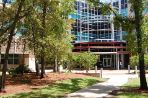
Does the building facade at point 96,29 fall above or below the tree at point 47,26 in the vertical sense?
above

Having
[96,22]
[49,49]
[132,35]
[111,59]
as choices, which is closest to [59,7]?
[49,49]

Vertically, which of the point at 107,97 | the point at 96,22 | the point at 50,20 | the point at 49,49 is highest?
the point at 96,22

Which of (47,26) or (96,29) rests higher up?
(96,29)

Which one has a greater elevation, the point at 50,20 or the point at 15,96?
the point at 50,20

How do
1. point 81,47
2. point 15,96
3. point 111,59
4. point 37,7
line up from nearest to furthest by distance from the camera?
1. point 15,96
2. point 37,7
3. point 81,47
4. point 111,59

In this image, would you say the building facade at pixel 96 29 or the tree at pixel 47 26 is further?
the building facade at pixel 96 29

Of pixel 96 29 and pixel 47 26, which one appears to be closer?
pixel 47 26

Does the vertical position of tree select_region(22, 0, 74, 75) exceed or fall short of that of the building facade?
it falls short

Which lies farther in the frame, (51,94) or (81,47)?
(81,47)

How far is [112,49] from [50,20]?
45076mm

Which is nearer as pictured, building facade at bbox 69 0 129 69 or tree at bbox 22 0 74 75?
tree at bbox 22 0 74 75

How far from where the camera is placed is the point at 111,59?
243 ft

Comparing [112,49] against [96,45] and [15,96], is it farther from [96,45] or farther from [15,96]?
[15,96]

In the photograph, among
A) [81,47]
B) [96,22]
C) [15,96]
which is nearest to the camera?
[15,96]
